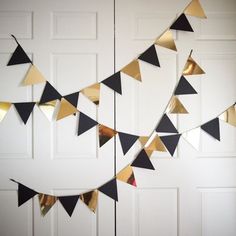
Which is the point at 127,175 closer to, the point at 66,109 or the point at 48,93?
the point at 66,109

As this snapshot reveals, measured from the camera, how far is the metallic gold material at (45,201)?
1.30m

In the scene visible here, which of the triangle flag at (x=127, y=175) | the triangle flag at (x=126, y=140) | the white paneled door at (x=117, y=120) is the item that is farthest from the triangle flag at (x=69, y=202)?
the triangle flag at (x=126, y=140)

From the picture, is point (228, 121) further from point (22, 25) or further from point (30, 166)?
point (22, 25)

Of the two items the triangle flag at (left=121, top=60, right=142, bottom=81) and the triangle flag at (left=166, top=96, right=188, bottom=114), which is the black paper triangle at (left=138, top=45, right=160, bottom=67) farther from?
the triangle flag at (left=166, top=96, right=188, bottom=114)

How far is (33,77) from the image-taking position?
129 cm

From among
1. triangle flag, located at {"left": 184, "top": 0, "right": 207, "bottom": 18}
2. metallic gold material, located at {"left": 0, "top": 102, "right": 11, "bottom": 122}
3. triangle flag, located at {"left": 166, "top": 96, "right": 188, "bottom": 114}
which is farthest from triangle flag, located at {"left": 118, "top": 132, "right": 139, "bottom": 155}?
triangle flag, located at {"left": 184, "top": 0, "right": 207, "bottom": 18}

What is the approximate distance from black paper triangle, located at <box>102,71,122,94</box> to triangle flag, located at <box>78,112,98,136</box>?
0.75ft

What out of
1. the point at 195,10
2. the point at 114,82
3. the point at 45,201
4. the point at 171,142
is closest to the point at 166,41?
the point at 195,10

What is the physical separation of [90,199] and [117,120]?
19.9 inches

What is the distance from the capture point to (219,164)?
1.34 metres

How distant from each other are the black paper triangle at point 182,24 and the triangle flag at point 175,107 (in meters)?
0.41

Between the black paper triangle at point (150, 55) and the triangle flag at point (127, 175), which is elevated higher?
the black paper triangle at point (150, 55)

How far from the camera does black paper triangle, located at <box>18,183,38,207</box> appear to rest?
51.3 inches

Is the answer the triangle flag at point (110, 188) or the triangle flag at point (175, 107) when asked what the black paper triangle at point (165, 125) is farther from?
the triangle flag at point (110, 188)
